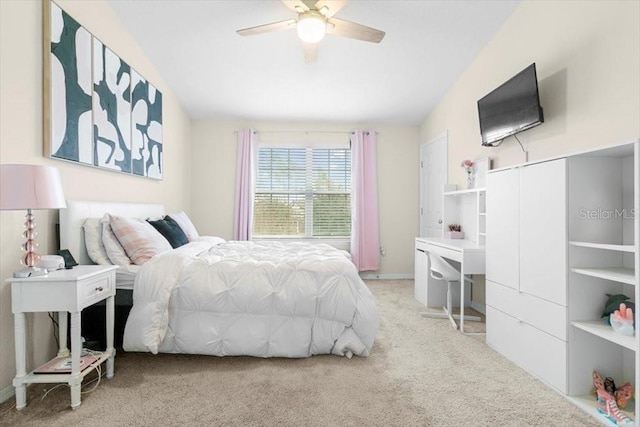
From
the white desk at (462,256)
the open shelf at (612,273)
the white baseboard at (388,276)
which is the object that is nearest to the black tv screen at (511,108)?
the white desk at (462,256)

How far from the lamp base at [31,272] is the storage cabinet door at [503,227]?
116 inches

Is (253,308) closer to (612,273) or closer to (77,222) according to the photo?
(77,222)

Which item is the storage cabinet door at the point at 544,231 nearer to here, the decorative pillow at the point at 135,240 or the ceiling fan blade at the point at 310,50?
the ceiling fan blade at the point at 310,50

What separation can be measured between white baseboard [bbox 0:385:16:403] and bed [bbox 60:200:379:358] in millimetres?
491

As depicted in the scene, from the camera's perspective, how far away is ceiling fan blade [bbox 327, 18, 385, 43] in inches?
101

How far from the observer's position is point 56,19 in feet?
7.17

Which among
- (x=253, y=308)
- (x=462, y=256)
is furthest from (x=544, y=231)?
(x=253, y=308)

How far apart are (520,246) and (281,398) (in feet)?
6.12

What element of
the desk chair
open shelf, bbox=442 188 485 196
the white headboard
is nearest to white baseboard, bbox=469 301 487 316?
the desk chair

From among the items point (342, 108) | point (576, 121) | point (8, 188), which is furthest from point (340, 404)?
point (342, 108)

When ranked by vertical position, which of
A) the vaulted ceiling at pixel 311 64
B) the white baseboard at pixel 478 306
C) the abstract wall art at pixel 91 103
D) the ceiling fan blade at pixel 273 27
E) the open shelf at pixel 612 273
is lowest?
the white baseboard at pixel 478 306

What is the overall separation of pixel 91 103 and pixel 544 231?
339 cm

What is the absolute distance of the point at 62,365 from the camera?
1874 millimetres

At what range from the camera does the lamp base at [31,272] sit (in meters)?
1.73
